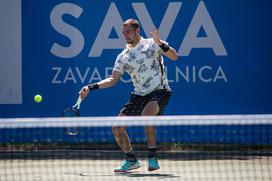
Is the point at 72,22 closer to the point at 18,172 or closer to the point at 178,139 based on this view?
the point at 178,139

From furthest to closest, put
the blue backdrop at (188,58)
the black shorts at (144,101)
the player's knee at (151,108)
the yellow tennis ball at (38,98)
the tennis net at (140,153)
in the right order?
the blue backdrop at (188,58) → the yellow tennis ball at (38,98) → the black shorts at (144,101) → the player's knee at (151,108) → the tennis net at (140,153)

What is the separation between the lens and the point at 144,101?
27.0 ft

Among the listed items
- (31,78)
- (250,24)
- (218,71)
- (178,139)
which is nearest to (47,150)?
Result: (31,78)

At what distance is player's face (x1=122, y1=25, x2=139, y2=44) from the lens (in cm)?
809

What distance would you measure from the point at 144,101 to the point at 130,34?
730 millimetres

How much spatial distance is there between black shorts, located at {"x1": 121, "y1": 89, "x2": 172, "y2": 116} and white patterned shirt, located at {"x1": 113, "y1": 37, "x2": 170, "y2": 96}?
0.18ft

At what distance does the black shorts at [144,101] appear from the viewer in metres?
8.18

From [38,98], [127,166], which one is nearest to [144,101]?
[127,166]

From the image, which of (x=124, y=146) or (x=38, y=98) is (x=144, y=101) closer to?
(x=124, y=146)

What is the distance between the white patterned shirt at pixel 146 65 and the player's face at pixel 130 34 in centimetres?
11

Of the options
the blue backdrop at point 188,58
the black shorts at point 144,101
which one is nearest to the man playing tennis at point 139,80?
the black shorts at point 144,101

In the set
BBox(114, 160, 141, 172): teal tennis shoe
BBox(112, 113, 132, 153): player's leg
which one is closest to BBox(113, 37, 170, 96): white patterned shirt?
BBox(112, 113, 132, 153): player's leg

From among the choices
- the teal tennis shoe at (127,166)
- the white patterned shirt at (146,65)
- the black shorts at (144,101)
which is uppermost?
the white patterned shirt at (146,65)

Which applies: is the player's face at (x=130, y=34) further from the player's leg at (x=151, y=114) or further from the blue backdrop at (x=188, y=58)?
the blue backdrop at (x=188, y=58)
